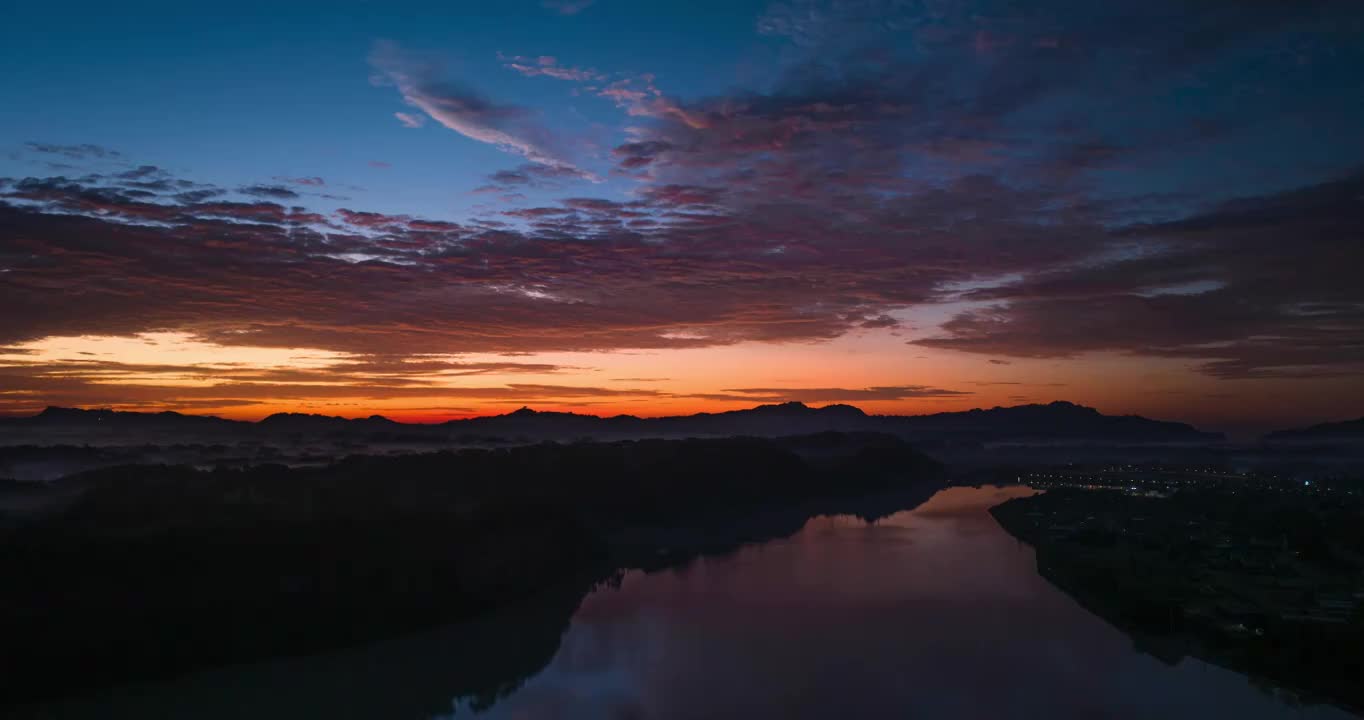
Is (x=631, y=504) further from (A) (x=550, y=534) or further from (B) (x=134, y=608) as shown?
(B) (x=134, y=608)

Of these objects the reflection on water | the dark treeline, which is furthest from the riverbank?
the dark treeline

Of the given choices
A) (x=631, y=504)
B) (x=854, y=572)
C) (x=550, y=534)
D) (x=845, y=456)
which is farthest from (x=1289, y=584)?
(x=845, y=456)

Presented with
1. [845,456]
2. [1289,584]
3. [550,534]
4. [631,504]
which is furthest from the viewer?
[845,456]

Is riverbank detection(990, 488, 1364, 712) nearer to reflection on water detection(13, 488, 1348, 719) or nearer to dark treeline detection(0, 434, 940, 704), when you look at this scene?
reflection on water detection(13, 488, 1348, 719)

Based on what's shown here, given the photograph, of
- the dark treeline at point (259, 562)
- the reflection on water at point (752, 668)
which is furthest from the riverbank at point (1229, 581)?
the dark treeline at point (259, 562)

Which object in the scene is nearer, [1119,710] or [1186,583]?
[1119,710]

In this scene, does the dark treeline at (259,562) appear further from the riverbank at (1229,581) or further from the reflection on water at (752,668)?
the riverbank at (1229,581)
